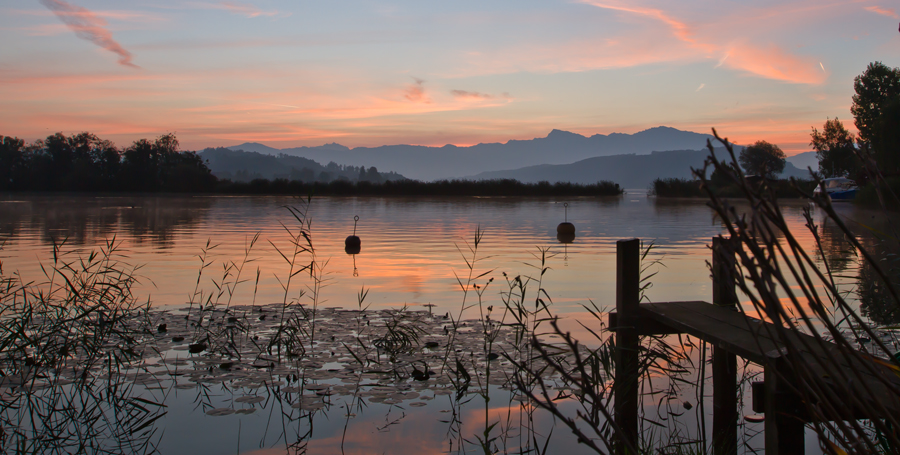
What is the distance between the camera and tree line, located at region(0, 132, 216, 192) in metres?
79.5

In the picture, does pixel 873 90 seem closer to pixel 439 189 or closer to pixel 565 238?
pixel 439 189

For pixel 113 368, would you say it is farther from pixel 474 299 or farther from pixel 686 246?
pixel 686 246

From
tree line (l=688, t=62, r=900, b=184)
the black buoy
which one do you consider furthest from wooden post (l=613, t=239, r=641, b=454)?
tree line (l=688, t=62, r=900, b=184)

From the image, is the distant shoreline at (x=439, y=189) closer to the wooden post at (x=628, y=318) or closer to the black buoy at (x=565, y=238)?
the black buoy at (x=565, y=238)

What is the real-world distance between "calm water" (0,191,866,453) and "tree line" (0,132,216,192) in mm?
56840

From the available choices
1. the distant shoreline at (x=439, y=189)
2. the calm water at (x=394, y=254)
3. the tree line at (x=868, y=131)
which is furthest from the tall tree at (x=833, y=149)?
the calm water at (x=394, y=254)

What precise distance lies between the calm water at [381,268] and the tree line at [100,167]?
56840mm

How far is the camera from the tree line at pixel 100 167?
79500 millimetres

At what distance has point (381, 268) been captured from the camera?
13.8 metres

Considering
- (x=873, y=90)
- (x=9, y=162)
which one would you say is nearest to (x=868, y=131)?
(x=873, y=90)

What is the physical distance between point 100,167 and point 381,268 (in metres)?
92.4

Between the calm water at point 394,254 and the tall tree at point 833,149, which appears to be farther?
the tall tree at point 833,149

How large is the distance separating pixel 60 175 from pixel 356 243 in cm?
8815

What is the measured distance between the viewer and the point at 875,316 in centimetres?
841
